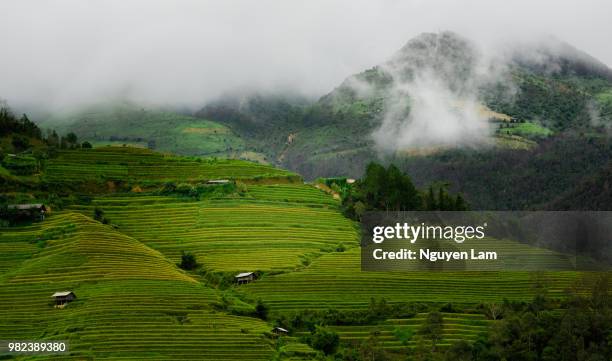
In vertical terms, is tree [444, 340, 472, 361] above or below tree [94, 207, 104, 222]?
below

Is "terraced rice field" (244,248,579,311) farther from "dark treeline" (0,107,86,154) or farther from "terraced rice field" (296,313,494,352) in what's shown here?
"dark treeline" (0,107,86,154)

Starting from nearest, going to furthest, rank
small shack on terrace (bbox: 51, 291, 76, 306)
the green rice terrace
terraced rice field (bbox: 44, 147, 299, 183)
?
1. the green rice terrace
2. small shack on terrace (bbox: 51, 291, 76, 306)
3. terraced rice field (bbox: 44, 147, 299, 183)

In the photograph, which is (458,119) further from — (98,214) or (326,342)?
(326,342)

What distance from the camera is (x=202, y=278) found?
225 ft

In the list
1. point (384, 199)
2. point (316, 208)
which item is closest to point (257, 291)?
point (316, 208)

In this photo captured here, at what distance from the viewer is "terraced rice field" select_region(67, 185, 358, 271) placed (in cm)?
7306

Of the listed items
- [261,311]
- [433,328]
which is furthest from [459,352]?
[261,311]

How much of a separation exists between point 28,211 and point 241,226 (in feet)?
58.6

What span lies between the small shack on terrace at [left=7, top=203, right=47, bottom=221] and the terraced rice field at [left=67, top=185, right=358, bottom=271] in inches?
204

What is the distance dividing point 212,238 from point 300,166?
8689cm

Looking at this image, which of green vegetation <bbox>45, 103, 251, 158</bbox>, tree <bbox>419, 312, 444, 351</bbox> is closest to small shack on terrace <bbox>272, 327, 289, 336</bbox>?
tree <bbox>419, 312, 444, 351</bbox>

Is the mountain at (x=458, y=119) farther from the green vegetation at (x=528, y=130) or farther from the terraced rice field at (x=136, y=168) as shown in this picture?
the terraced rice field at (x=136, y=168)

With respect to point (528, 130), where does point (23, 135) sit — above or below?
below

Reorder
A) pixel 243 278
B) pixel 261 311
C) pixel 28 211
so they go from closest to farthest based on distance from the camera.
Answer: pixel 261 311
pixel 243 278
pixel 28 211
